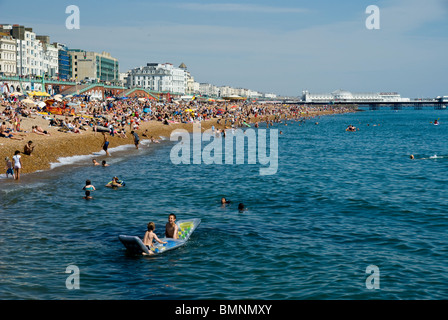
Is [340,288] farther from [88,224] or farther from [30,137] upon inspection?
[30,137]

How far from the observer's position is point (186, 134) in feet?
226

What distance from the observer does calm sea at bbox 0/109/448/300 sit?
13.8 m

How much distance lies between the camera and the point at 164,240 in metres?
17.2

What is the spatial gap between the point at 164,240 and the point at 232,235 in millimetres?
2989

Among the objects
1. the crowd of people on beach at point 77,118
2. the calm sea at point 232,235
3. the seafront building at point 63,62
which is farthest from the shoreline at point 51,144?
the seafront building at point 63,62

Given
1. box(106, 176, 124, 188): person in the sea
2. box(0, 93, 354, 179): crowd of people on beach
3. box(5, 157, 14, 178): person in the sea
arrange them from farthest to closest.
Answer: box(0, 93, 354, 179): crowd of people on beach
box(106, 176, 124, 188): person in the sea
box(5, 157, 14, 178): person in the sea

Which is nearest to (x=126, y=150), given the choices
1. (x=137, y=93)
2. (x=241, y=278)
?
(x=241, y=278)

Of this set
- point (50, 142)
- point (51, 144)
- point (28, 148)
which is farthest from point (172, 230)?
point (50, 142)

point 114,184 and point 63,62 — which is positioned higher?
point 63,62

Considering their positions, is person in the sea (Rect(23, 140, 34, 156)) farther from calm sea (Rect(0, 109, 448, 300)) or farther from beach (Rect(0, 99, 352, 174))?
calm sea (Rect(0, 109, 448, 300))

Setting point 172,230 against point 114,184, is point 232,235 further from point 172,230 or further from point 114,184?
point 114,184

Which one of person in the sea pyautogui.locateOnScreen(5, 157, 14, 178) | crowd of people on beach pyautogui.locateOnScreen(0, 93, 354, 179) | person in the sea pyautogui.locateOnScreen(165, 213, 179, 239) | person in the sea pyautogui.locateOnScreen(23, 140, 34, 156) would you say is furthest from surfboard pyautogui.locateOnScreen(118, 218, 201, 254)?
person in the sea pyautogui.locateOnScreen(23, 140, 34, 156)

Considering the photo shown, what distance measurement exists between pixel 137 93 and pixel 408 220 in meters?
105

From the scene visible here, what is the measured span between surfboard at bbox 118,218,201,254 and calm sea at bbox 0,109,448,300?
0.84ft
